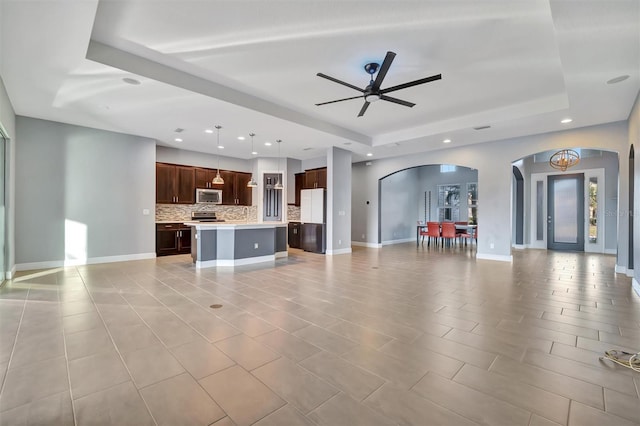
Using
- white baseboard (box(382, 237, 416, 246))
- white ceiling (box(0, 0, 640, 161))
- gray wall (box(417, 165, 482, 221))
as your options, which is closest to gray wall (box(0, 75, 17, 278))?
white ceiling (box(0, 0, 640, 161))

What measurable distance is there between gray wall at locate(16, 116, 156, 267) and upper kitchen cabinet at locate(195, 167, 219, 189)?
153 cm

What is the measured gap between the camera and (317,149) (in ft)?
27.4

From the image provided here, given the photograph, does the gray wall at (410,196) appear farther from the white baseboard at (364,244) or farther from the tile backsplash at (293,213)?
the tile backsplash at (293,213)

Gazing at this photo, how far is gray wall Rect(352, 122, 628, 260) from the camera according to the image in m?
5.77

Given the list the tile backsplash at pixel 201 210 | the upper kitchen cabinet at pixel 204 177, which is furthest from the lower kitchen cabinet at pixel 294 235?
the upper kitchen cabinet at pixel 204 177

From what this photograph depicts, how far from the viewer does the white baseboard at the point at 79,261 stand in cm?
554

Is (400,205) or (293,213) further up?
(400,205)

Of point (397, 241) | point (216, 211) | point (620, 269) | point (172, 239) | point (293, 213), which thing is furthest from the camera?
point (397, 241)

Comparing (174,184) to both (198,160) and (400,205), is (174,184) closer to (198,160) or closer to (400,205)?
(198,160)

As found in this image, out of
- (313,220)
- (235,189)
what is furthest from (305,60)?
(235,189)

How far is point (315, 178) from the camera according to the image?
8875 millimetres

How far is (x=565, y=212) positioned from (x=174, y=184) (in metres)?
11.8

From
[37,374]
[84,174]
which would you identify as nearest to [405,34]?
[37,374]

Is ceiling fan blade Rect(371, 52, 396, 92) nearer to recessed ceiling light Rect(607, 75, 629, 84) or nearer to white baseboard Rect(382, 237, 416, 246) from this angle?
recessed ceiling light Rect(607, 75, 629, 84)
